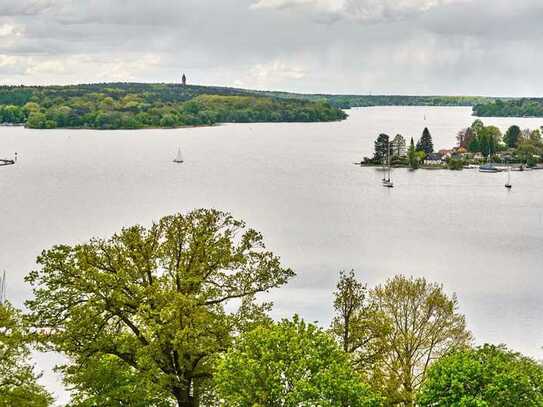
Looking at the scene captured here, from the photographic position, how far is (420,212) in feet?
202

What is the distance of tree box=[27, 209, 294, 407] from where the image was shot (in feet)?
46.4

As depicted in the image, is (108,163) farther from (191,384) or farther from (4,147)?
(191,384)

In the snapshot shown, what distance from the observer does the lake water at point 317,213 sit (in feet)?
112

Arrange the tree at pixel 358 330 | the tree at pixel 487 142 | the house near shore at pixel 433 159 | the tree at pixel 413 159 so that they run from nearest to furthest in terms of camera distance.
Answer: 1. the tree at pixel 358 330
2. the tree at pixel 413 159
3. the house near shore at pixel 433 159
4. the tree at pixel 487 142

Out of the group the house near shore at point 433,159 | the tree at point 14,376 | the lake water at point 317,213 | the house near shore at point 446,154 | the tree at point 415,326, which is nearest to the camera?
the tree at point 14,376

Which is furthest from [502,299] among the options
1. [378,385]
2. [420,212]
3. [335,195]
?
[335,195]

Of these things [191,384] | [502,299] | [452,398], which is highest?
[452,398]

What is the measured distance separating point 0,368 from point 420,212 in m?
50.5

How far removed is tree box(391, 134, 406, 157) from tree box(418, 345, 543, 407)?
3408 inches

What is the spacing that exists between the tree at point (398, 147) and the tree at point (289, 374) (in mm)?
87146

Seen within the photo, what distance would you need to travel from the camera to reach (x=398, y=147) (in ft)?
325

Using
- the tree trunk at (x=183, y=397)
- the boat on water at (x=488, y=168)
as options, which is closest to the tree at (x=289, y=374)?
the tree trunk at (x=183, y=397)

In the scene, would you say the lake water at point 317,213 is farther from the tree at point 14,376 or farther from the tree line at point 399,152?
the tree at point 14,376

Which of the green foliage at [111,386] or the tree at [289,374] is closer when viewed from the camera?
the tree at [289,374]
